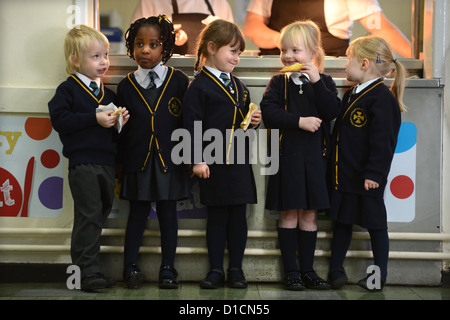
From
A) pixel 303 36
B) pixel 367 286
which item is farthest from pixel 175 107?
pixel 367 286

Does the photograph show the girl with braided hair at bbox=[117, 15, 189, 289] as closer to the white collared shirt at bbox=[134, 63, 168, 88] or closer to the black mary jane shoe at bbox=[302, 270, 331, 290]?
the white collared shirt at bbox=[134, 63, 168, 88]

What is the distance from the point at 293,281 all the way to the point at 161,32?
1214 mm

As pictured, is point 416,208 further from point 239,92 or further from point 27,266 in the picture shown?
point 27,266

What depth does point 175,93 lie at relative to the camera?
7.59ft

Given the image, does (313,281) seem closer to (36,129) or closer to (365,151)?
(365,151)

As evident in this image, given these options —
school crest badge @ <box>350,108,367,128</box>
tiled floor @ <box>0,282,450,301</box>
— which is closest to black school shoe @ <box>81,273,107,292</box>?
tiled floor @ <box>0,282,450,301</box>

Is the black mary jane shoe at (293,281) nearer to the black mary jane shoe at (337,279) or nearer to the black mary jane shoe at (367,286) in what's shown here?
the black mary jane shoe at (337,279)

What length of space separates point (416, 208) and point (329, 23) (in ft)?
3.76

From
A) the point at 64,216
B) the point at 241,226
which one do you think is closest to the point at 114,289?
the point at 64,216

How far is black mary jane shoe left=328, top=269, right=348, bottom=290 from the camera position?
2.28m

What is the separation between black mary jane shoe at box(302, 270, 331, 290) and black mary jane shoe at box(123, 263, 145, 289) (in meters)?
0.70

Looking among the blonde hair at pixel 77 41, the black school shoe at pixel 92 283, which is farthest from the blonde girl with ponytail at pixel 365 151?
the blonde hair at pixel 77 41

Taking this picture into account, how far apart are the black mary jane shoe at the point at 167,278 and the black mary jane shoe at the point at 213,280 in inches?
4.6

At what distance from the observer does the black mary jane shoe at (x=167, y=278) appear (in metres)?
2.25
